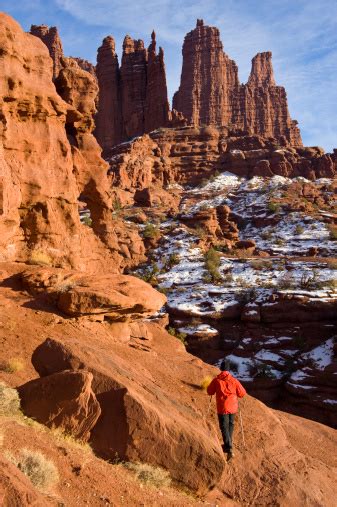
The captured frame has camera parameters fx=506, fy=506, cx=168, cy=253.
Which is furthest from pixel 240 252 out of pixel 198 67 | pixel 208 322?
pixel 198 67

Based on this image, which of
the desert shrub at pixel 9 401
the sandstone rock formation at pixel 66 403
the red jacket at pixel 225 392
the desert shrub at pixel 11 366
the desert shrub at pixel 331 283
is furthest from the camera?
the desert shrub at pixel 331 283

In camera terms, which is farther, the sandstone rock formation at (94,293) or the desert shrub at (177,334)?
the desert shrub at (177,334)

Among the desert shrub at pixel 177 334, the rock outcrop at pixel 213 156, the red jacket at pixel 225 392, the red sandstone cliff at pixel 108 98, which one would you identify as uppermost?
the red sandstone cliff at pixel 108 98

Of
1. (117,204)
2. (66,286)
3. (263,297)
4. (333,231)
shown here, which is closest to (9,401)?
(66,286)

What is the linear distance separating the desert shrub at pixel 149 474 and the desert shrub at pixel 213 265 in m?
31.9

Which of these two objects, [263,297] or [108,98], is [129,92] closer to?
[108,98]

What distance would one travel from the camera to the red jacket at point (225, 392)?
8.60 m

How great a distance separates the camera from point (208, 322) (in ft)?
109

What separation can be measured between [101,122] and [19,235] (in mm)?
82146

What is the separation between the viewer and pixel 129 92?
3637 inches

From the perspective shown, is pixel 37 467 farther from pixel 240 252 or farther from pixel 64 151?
pixel 240 252

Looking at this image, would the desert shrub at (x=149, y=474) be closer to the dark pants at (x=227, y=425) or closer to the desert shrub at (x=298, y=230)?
the dark pants at (x=227, y=425)

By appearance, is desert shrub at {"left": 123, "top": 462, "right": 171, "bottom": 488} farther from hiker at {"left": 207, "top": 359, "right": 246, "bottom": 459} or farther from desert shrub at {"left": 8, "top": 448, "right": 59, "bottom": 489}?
hiker at {"left": 207, "top": 359, "right": 246, "bottom": 459}

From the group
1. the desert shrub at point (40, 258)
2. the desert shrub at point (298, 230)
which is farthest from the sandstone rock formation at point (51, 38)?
the desert shrub at point (40, 258)
